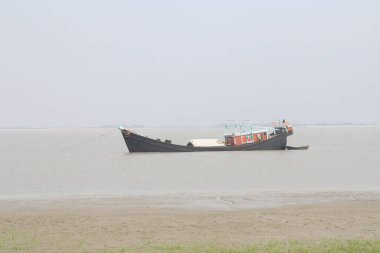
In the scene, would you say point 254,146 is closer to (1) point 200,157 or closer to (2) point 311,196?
(1) point 200,157

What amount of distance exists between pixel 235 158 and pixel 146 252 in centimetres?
4344

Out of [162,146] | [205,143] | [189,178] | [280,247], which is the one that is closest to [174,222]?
[280,247]

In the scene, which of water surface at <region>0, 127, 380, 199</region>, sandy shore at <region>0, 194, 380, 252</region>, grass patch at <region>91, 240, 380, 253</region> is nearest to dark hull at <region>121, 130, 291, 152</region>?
water surface at <region>0, 127, 380, 199</region>

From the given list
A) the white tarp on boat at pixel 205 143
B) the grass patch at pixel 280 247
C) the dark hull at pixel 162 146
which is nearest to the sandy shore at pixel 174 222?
the grass patch at pixel 280 247

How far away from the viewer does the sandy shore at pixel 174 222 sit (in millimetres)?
12031

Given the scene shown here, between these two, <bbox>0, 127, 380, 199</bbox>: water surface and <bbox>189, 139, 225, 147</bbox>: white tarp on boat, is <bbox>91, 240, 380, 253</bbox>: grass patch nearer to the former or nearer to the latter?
<bbox>0, 127, 380, 199</bbox>: water surface

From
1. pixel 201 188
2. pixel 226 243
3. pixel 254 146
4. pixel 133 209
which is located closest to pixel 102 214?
pixel 133 209

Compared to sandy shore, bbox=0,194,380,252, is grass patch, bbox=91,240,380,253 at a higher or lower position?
higher

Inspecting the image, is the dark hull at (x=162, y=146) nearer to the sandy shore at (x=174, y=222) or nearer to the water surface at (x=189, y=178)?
the water surface at (x=189, y=178)

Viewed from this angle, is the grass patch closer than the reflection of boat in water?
Yes

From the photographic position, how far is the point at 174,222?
15.0 metres

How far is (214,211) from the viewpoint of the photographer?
1827 cm

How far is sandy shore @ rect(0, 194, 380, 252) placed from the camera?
12.0 m

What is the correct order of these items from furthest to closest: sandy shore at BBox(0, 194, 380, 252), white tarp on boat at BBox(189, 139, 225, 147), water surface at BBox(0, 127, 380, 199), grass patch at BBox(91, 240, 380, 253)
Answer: white tarp on boat at BBox(189, 139, 225, 147) → water surface at BBox(0, 127, 380, 199) → sandy shore at BBox(0, 194, 380, 252) → grass patch at BBox(91, 240, 380, 253)
